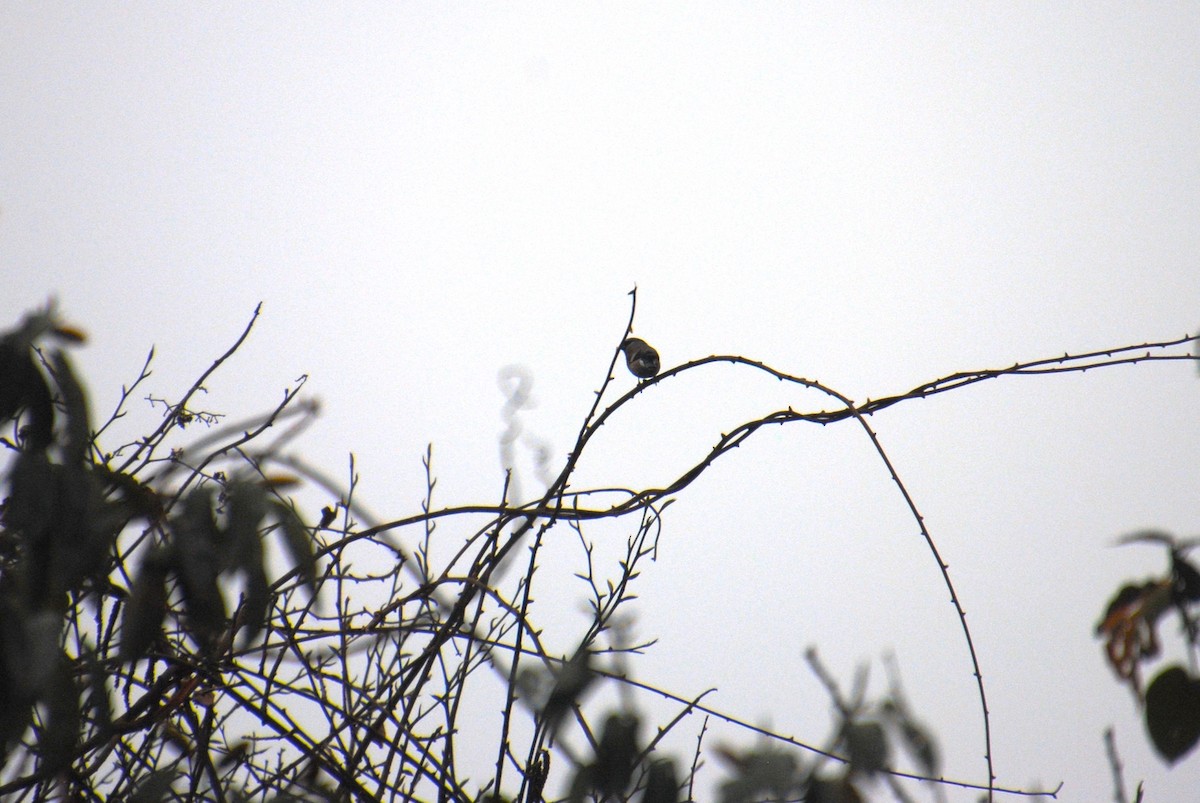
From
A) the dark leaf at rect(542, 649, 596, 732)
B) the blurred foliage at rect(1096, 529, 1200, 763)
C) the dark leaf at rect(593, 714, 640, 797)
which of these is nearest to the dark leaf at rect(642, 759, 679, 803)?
the dark leaf at rect(593, 714, 640, 797)

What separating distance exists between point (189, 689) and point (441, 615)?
45 cm

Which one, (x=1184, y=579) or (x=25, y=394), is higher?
(x=25, y=394)

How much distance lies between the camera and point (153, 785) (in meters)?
1.58

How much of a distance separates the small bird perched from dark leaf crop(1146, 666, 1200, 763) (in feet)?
5.53

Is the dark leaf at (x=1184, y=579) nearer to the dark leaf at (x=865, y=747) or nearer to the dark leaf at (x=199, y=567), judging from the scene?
the dark leaf at (x=865, y=747)

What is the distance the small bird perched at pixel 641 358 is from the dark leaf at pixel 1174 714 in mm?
1685

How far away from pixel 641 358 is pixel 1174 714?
172 cm

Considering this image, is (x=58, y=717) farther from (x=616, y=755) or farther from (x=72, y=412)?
(x=616, y=755)

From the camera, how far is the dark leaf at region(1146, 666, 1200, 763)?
0.74 meters

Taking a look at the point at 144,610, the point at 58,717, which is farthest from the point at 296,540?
the point at 58,717

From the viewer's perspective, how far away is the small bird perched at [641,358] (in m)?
2.38

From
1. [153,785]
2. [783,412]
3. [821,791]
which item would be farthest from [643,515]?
[153,785]

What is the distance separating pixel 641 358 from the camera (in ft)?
7.85

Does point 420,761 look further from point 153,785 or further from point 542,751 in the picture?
point 153,785
